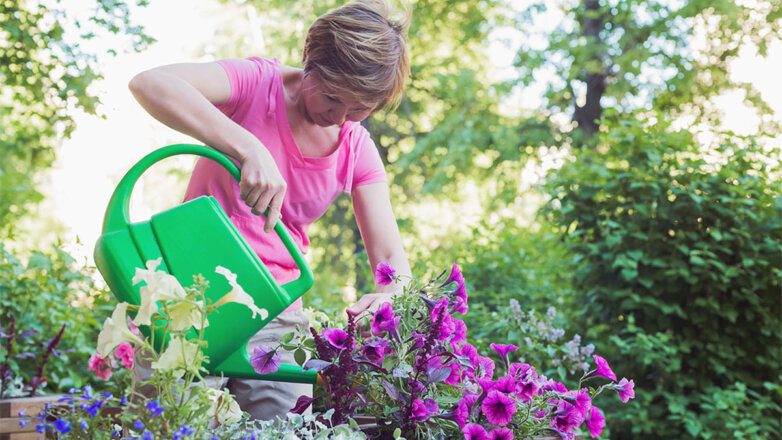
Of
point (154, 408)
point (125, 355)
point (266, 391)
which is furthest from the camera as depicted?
point (125, 355)

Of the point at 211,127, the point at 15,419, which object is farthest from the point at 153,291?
the point at 15,419

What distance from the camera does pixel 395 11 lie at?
1555 millimetres

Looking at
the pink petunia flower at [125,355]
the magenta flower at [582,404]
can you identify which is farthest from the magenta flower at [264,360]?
the pink petunia flower at [125,355]

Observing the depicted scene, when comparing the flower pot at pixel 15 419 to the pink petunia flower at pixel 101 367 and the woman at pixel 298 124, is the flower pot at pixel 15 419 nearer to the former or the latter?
the pink petunia flower at pixel 101 367

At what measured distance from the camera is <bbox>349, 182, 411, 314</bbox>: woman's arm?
5.25 ft

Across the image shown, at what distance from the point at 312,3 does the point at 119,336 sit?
6.72 metres

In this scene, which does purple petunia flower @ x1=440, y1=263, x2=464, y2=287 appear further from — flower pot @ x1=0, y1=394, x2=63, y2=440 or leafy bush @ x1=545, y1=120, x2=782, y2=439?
leafy bush @ x1=545, y1=120, x2=782, y2=439

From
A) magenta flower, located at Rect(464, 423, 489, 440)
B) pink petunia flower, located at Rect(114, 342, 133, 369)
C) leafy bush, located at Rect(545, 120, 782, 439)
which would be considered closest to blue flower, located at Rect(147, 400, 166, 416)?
magenta flower, located at Rect(464, 423, 489, 440)

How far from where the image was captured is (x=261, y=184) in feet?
3.73

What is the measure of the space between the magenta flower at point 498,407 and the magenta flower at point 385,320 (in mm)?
206

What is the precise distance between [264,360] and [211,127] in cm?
45

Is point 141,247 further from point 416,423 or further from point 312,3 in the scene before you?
point 312,3

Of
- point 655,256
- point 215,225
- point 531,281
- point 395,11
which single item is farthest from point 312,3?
point 215,225

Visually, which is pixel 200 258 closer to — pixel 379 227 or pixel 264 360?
pixel 264 360
